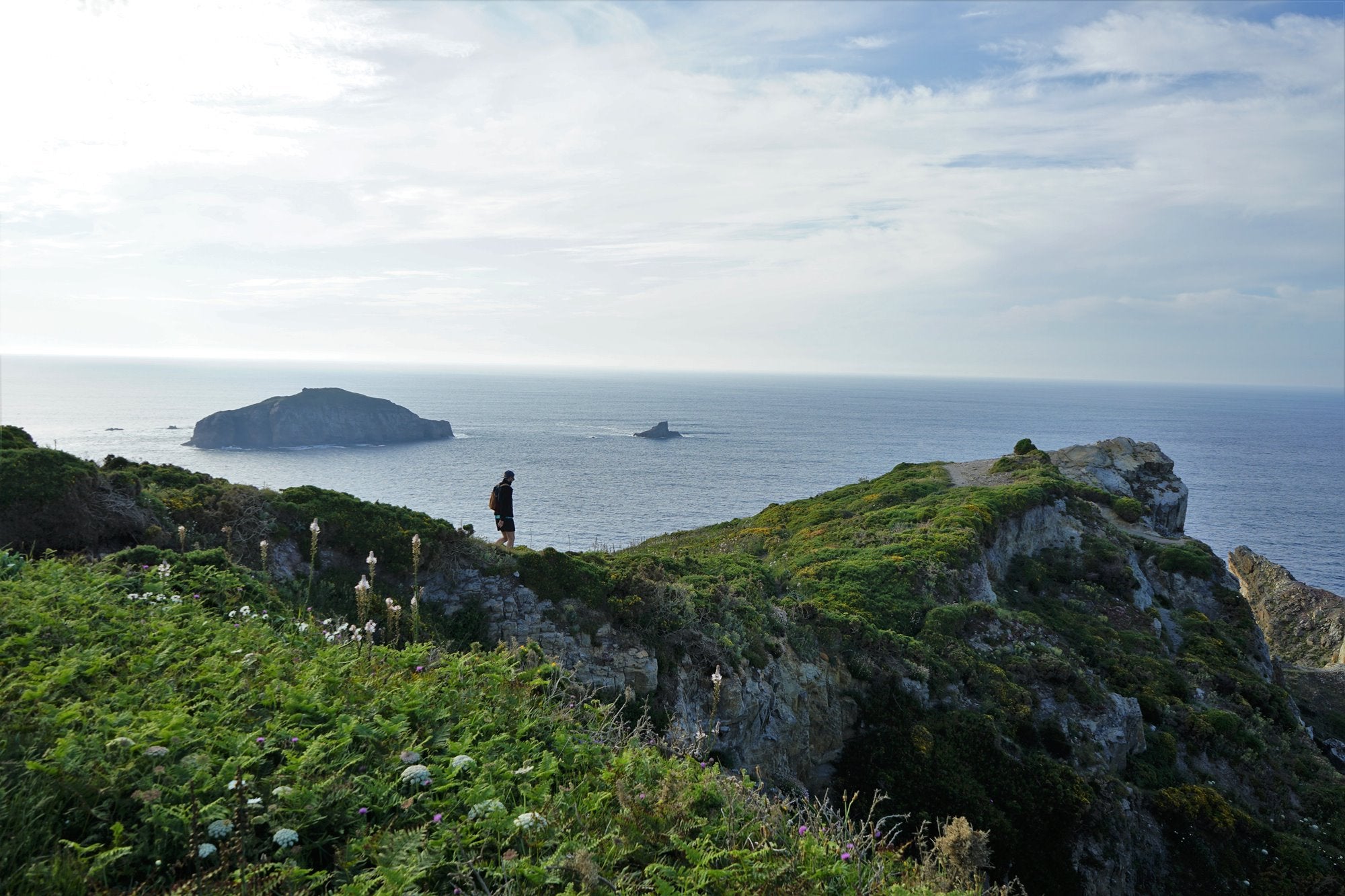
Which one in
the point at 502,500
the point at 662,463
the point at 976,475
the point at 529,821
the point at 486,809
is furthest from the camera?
the point at 662,463

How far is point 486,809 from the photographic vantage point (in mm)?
4379

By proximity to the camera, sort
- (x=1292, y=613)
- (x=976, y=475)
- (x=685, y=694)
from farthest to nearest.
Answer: (x=1292, y=613) → (x=976, y=475) → (x=685, y=694)

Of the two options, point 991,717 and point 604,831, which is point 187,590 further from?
point 991,717

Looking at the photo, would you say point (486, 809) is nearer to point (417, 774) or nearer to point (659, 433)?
point (417, 774)

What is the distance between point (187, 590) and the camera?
340 inches

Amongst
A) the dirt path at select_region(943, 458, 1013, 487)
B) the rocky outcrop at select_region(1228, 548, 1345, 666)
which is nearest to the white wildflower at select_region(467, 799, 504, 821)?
the dirt path at select_region(943, 458, 1013, 487)

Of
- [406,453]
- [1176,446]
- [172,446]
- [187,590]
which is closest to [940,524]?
[187,590]

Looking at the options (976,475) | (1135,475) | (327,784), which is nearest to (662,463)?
(976,475)

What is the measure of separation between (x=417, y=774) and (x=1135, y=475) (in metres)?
53.8

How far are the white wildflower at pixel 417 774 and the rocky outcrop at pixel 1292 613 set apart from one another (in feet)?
168

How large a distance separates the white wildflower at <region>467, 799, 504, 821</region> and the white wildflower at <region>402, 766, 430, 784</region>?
0.40 metres

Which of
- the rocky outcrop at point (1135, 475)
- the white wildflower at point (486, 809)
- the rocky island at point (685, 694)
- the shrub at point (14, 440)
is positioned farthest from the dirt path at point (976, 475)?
the shrub at point (14, 440)

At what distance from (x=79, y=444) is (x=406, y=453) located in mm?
44589

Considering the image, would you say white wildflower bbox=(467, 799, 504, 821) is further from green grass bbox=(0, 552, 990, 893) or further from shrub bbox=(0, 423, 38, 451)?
shrub bbox=(0, 423, 38, 451)
